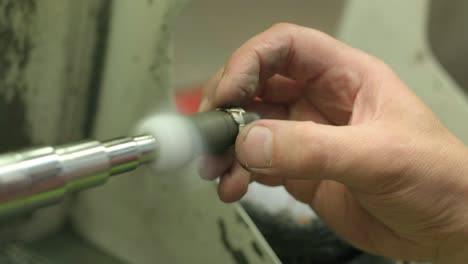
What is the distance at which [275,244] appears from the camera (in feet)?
2.00

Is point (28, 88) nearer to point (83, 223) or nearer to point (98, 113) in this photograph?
point (98, 113)

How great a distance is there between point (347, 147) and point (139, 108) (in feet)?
0.94

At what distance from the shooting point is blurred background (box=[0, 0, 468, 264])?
0.53 m

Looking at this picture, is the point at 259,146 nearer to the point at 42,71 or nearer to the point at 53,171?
the point at 53,171

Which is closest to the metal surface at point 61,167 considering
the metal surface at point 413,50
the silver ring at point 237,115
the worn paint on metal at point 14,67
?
the silver ring at point 237,115

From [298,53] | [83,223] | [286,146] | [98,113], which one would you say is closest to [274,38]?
[298,53]

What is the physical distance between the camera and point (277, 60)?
0.49m

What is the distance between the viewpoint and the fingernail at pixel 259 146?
14.5 inches

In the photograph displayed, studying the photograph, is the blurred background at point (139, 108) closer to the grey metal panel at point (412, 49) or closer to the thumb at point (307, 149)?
the grey metal panel at point (412, 49)

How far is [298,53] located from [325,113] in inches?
3.3

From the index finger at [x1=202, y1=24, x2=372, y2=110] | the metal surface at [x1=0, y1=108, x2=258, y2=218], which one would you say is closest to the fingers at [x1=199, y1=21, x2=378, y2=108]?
the index finger at [x1=202, y1=24, x2=372, y2=110]

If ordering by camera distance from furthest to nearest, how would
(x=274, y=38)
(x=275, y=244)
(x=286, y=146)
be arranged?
(x=275, y=244), (x=274, y=38), (x=286, y=146)

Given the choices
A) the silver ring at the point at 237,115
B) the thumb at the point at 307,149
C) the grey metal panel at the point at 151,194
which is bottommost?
the grey metal panel at the point at 151,194

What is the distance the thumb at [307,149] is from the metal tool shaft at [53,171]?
11cm
